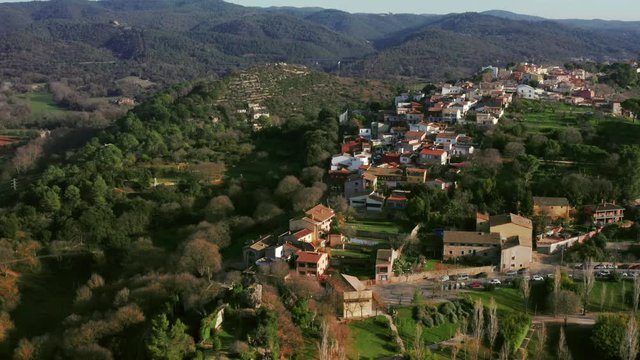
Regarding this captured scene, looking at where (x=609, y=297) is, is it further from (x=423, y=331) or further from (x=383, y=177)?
(x=383, y=177)

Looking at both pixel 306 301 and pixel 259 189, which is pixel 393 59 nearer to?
pixel 259 189

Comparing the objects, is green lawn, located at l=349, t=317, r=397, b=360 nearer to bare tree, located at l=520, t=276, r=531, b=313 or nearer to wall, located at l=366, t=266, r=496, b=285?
wall, located at l=366, t=266, r=496, b=285

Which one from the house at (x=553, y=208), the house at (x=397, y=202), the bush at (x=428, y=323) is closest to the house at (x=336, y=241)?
the house at (x=397, y=202)

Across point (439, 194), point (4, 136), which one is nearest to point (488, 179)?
point (439, 194)

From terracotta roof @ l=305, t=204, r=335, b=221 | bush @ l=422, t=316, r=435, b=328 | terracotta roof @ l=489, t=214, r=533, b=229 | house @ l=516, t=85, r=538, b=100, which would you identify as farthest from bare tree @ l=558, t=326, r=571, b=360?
house @ l=516, t=85, r=538, b=100

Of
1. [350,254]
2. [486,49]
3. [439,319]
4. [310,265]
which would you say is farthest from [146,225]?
[486,49]

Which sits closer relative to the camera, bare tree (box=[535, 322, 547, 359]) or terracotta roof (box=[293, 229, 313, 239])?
bare tree (box=[535, 322, 547, 359])
